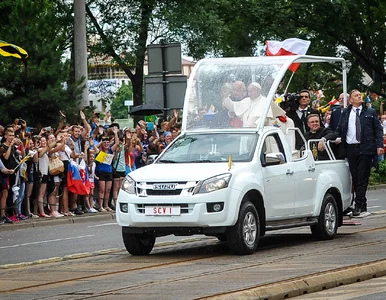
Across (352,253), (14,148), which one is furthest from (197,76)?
(14,148)

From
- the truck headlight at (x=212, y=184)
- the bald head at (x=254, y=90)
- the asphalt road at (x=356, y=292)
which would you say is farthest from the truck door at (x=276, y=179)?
the asphalt road at (x=356, y=292)

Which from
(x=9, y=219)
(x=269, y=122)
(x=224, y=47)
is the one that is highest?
(x=224, y=47)

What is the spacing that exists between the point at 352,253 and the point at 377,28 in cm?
3510

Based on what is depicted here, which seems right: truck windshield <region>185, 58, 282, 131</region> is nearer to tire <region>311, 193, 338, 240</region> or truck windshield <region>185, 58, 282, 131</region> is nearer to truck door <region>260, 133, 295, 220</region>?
truck door <region>260, 133, 295, 220</region>

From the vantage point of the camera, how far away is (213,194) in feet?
48.0

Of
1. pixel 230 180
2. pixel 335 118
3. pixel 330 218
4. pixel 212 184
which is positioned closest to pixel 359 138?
pixel 335 118

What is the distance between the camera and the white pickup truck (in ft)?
48.2

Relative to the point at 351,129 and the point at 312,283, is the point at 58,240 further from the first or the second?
the point at 312,283

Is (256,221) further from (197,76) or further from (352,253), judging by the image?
(197,76)

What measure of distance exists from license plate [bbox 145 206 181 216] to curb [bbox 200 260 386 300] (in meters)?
2.90

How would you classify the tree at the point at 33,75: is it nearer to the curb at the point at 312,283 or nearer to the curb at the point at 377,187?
the curb at the point at 377,187

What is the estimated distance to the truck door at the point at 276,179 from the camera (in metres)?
15.7

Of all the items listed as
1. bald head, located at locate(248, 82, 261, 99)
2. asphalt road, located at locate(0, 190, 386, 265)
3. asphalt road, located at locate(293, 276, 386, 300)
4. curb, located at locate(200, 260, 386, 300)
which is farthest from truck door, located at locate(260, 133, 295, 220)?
asphalt road, located at locate(293, 276, 386, 300)

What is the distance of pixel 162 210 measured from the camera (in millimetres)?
14695
